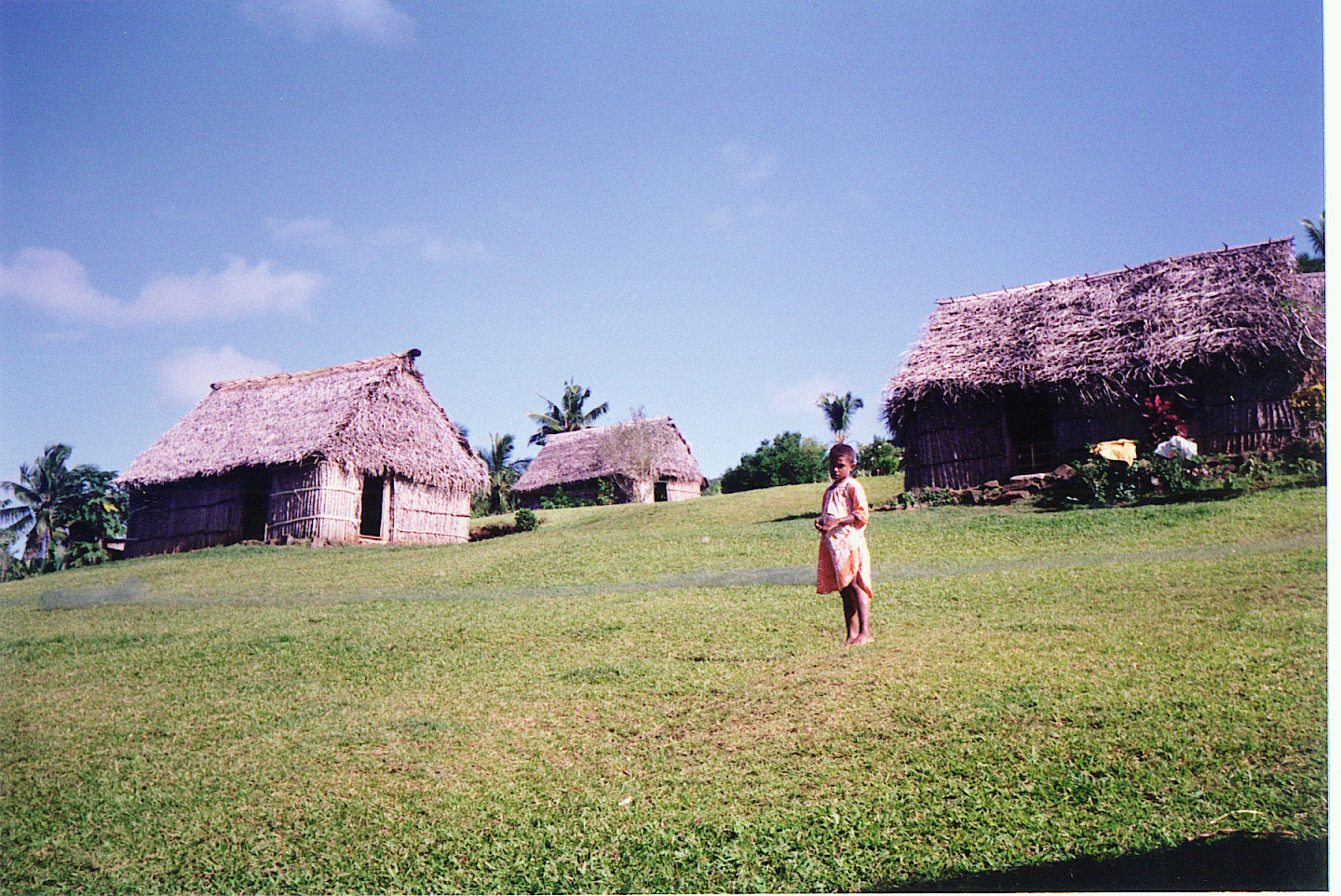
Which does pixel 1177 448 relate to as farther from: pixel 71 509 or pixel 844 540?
pixel 71 509

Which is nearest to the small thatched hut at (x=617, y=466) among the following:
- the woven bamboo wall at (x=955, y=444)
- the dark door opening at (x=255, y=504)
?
the dark door opening at (x=255, y=504)

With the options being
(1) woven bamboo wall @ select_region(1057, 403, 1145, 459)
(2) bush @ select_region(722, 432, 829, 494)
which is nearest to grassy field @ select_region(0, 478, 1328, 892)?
(1) woven bamboo wall @ select_region(1057, 403, 1145, 459)

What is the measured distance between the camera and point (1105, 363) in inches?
464

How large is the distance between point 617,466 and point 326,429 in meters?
9.75

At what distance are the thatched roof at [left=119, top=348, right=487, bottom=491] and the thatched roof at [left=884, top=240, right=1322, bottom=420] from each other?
27.8 feet

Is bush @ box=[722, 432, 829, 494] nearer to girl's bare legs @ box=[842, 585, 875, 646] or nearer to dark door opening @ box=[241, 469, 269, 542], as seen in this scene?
dark door opening @ box=[241, 469, 269, 542]

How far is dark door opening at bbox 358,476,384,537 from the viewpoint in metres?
15.6

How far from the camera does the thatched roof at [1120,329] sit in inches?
432

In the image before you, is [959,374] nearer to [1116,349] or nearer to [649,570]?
[1116,349]

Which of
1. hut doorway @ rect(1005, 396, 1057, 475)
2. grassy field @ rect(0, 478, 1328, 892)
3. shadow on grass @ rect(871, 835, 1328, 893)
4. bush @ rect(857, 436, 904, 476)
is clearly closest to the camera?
shadow on grass @ rect(871, 835, 1328, 893)

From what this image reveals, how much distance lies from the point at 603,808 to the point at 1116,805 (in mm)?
2105

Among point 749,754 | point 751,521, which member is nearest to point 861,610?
point 749,754

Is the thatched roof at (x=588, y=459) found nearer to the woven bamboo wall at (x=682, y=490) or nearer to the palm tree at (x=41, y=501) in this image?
the woven bamboo wall at (x=682, y=490)

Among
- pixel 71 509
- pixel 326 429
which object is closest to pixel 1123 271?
pixel 326 429
